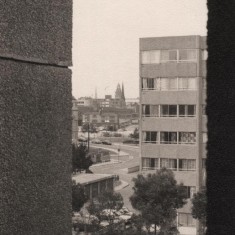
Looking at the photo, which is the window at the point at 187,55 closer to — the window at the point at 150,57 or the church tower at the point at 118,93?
the window at the point at 150,57

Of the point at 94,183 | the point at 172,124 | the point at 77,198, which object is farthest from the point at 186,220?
the point at 77,198

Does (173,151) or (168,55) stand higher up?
(168,55)

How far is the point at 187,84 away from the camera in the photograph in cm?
3722

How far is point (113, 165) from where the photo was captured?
71.2 m

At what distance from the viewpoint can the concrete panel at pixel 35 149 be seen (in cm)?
212

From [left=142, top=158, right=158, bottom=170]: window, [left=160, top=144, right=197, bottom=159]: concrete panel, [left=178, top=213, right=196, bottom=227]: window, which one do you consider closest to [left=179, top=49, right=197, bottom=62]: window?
[left=160, top=144, right=197, bottom=159]: concrete panel

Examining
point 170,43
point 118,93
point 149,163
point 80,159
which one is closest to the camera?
point 170,43

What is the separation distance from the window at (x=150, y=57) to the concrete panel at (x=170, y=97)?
7.24 feet

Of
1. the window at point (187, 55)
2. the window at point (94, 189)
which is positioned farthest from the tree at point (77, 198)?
the window at point (187, 55)

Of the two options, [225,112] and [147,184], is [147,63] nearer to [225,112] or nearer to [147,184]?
[147,184]

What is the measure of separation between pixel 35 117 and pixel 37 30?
37 cm

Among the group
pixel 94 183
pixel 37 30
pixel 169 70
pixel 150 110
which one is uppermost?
pixel 169 70

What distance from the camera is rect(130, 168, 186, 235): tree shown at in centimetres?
2570

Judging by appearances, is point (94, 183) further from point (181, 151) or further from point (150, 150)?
point (181, 151)
